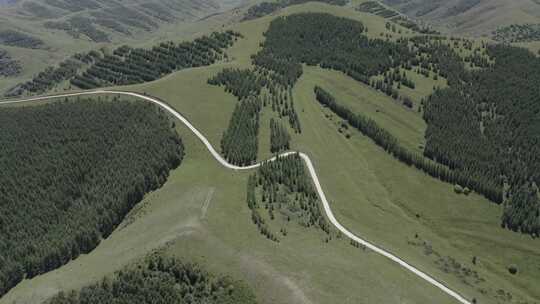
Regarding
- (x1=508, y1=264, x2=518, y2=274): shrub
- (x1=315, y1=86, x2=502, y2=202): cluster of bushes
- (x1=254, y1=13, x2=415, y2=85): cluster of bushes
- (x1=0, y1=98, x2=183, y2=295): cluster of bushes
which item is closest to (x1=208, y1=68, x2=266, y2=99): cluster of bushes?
(x1=254, y1=13, x2=415, y2=85): cluster of bushes

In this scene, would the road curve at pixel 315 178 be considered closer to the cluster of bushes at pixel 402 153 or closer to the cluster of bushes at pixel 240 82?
the cluster of bushes at pixel 240 82

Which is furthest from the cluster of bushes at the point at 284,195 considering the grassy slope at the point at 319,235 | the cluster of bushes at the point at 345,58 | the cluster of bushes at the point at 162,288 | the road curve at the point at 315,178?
the cluster of bushes at the point at 345,58

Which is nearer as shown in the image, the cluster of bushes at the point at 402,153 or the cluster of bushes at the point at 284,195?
the cluster of bushes at the point at 284,195

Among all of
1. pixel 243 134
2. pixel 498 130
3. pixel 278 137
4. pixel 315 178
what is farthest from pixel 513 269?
pixel 243 134

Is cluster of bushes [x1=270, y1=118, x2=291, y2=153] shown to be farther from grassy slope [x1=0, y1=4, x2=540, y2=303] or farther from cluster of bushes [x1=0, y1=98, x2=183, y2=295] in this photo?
cluster of bushes [x1=0, y1=98, x2=183, y2=295]

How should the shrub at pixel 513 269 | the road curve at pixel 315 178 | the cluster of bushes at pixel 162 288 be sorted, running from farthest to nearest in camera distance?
the shrub at pixel 513 269, the road curve at pixel 315 178, the cluster of bushes at pixel 162 288

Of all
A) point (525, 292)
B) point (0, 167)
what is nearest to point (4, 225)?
point (0, 167)
